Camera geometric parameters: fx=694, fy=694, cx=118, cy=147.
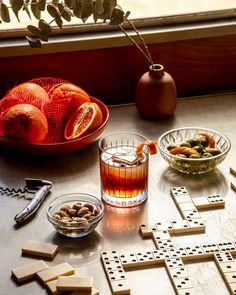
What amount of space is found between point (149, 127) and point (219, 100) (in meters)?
0.25

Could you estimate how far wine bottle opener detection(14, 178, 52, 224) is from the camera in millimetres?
1320

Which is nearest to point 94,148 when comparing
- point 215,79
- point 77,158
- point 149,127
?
point 77,158

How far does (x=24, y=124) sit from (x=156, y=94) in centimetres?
35

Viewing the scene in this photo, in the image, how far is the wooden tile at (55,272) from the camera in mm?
1147

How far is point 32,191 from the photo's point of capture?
1.42 m

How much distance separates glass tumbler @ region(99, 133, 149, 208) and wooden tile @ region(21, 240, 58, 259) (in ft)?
0.62

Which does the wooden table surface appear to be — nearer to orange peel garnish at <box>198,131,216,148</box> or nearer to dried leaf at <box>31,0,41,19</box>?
orange peel garnish at <box>198,131,216,148</box>

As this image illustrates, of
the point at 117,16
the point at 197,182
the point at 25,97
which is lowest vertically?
the point at 197,182

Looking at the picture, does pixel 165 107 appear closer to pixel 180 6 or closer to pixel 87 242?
pixel 180 6

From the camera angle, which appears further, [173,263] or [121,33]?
[121,33]

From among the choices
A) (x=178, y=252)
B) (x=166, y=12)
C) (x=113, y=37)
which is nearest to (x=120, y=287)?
(x=178, y=252)

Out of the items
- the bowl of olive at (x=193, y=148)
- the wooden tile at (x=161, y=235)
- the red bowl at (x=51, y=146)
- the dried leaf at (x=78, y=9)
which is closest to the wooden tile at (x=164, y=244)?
the wooden tile at (x=161, y=235)

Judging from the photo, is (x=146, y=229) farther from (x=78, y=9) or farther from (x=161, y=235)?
(x=78, y=9)

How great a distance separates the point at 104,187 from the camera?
138cm
